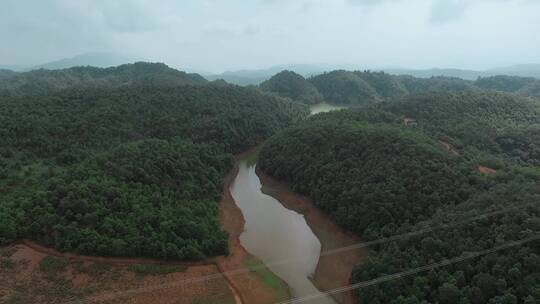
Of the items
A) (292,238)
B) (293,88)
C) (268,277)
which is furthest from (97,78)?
(268,277)

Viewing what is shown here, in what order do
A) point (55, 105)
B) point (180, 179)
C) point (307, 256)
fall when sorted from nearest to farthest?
point (307, 256) < point (180, 179) < point (55, 105)

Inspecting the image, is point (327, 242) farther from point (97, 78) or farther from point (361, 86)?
point (97, 78)

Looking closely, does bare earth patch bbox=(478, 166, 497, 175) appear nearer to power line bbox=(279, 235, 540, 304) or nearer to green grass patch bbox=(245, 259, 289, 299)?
power line bbox=(279, 235, 540, 304)

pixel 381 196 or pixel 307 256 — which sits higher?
pixel 381 196

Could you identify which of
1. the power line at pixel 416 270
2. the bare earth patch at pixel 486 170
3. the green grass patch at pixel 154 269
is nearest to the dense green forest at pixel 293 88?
the bare earth patch at pixel 486 170

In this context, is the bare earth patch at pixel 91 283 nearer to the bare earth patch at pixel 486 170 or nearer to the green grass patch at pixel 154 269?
the green grass patch at pixel 154 269

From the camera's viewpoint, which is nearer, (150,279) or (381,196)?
(150,279)

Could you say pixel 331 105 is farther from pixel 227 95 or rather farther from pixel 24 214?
pixel 24 214

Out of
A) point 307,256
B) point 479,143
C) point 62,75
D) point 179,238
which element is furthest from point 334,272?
point 62,75
